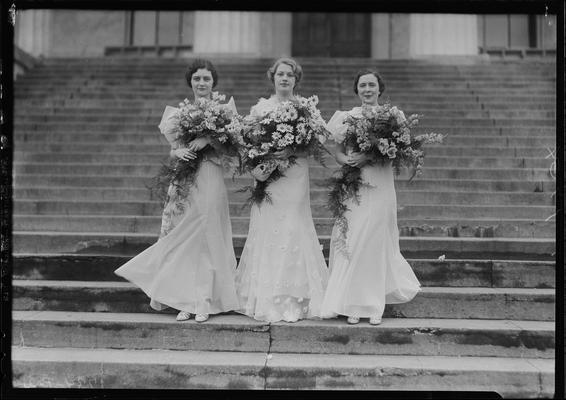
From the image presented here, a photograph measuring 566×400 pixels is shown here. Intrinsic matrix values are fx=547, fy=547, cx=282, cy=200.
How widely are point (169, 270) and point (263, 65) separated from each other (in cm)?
771

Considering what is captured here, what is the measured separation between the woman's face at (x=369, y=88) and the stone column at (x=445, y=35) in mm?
8705

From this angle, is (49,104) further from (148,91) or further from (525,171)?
(525,171)

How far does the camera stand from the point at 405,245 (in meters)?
5.64

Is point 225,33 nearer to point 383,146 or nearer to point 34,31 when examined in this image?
point 34,31

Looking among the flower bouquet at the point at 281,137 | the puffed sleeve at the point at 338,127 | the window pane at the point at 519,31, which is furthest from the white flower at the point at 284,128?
the window pane at the point at 519,31

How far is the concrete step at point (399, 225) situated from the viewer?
5930 millimetres

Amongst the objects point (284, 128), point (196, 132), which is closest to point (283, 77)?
point (284, 128)

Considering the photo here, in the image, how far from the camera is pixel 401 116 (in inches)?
174

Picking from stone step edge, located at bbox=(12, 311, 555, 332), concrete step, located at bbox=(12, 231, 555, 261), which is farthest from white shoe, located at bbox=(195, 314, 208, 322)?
concrete step, located at bbox=(12, 231, 555, 261)

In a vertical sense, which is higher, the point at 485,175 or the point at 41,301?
the point at 485,175

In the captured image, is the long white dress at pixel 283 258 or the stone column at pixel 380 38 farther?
the stone column at pixel 380 38

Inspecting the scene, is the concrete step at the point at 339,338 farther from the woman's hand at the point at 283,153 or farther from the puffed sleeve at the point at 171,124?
the puffed sleeve at the point at 171,124

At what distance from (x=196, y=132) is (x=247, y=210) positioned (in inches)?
88.2

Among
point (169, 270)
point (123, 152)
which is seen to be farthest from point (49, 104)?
point (169, 270)
